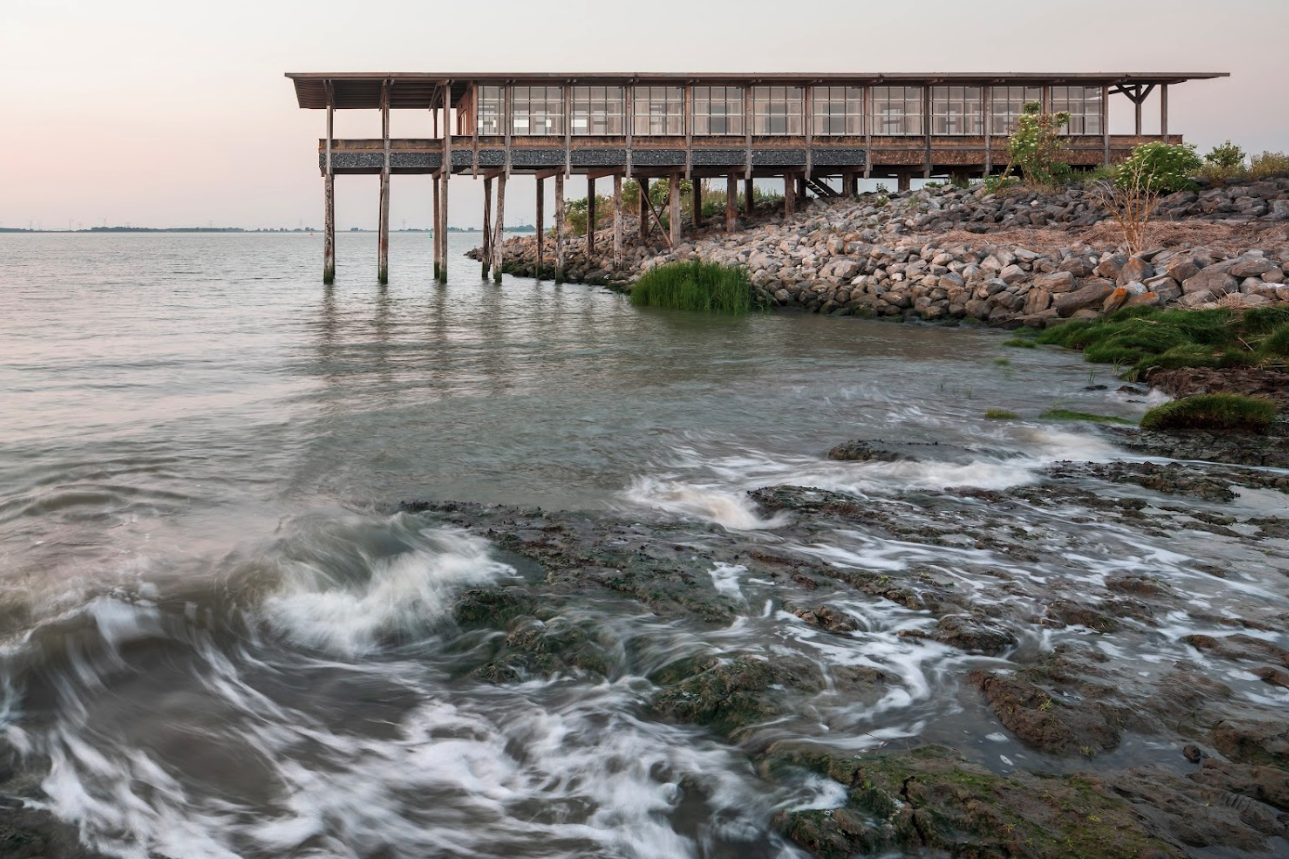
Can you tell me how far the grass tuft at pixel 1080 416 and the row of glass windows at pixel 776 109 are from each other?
23153 mm

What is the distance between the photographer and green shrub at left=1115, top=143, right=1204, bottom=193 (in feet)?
88.7

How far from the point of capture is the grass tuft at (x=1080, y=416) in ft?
34.2

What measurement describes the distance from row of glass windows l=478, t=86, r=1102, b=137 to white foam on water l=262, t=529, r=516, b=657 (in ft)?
88.2

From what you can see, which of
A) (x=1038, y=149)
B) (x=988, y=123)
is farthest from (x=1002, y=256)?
(x=988, y=123)

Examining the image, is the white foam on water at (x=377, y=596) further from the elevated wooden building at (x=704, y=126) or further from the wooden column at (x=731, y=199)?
the wooden column at (x=731, y=199)

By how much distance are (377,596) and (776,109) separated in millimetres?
30369

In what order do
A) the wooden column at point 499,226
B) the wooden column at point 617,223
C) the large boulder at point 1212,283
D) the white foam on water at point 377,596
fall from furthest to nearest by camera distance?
1. the wooden column at point 617,223
2. the wooden column at point 499,226
3. the large boulder at point 1212,283
4. the white foam on water at point 377,596

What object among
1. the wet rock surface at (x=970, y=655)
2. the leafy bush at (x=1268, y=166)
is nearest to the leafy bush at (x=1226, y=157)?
the leafy bush at (x=1268, y=166)

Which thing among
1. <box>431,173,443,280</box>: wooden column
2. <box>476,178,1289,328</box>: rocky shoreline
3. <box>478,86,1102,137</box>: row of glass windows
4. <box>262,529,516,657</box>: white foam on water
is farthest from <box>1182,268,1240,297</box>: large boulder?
<box>431,173,443,280</box>: wooden column

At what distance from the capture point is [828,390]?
12773mm

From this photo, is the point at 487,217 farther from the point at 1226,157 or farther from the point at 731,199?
the point at 1226,157

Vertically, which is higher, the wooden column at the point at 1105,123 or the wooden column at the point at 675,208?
the wooden column at the point at 1105,123

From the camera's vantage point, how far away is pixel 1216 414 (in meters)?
9.65

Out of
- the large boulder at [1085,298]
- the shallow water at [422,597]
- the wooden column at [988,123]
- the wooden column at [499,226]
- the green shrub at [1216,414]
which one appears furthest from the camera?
the wooden column at [988,123]
